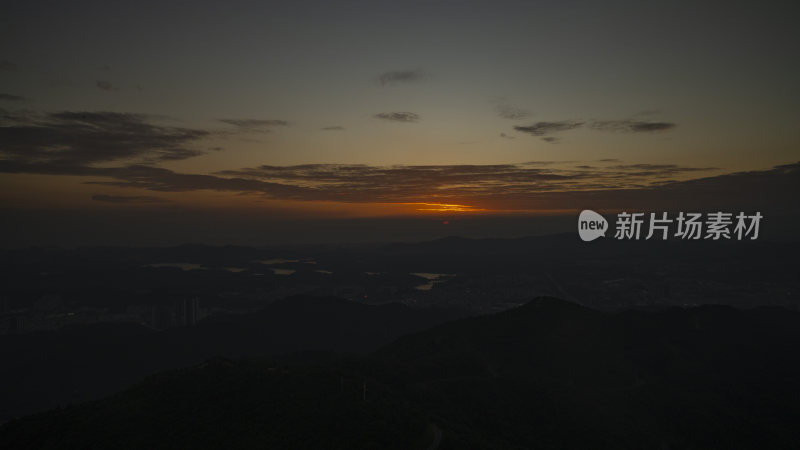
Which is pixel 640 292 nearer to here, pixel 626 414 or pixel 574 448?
pixel 626 414

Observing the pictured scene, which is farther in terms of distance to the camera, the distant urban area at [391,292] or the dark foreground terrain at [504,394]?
the distant urban area at [391,292]

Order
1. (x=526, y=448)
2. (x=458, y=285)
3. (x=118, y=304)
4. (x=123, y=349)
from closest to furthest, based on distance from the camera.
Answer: (x=526, y=448) → (x=123, y=349) → (x=118, y=304) → (x=458, y=285)

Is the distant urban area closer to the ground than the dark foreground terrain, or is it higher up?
closer to the ground

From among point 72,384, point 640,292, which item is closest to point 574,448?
point 72,384

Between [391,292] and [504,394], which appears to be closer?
[504,394]

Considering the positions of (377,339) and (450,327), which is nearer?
(450,327)

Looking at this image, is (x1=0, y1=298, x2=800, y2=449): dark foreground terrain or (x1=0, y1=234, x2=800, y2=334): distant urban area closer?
(x1=0, y1=298, x2=800, y2=449): dark foreground terrain

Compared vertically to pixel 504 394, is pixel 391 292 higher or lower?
lower

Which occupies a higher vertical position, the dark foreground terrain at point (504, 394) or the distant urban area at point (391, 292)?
the dark foreground terrain at point (504, 394)
